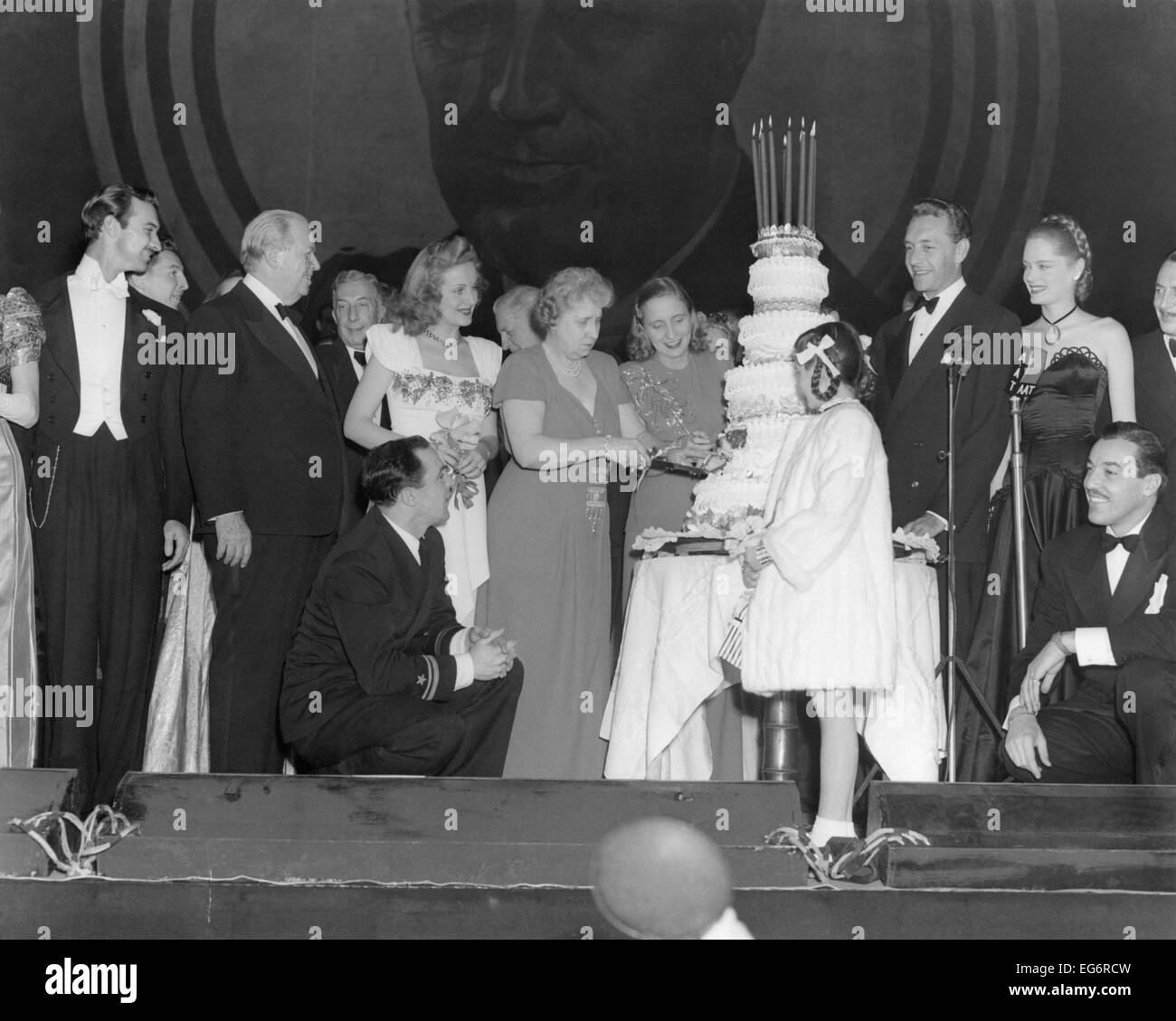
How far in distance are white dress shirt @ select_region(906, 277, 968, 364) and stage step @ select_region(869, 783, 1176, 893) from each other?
2400 mm

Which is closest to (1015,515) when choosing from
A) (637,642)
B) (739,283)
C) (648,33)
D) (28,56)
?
(637,642)

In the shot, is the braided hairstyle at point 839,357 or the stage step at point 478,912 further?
the braided hairstyle at point 839,357

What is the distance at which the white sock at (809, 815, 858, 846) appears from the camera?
4.96 m

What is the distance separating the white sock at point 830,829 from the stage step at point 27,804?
2.17 m

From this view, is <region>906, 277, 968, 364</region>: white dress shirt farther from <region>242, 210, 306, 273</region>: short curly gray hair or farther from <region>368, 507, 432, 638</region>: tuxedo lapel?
<region>242, 210, 306, 273</region>: short curly gray hair

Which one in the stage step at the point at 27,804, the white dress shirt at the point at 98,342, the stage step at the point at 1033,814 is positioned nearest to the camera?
the stage step at the point at 27,804

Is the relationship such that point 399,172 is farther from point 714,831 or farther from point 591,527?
point 714,831

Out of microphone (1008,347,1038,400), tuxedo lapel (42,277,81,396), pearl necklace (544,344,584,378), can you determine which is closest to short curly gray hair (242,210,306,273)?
tuxedo lapel (42,277,81,396)

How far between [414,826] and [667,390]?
2.90 m

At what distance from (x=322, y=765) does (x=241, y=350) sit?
5.29 feet

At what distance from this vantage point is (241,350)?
5.98m

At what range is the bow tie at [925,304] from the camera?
21.3 feet

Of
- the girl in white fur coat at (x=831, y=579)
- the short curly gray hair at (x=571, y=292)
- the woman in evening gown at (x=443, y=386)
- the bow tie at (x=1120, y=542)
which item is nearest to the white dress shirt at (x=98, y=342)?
the woman in evening gown at (x=443, y=386)

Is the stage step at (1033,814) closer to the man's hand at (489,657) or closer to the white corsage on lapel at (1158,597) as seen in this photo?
the white corsage on lapel at (1158,597)
